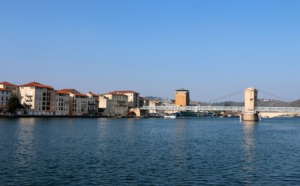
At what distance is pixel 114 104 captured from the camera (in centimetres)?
16375

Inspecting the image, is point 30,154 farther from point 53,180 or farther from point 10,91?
point 10,91

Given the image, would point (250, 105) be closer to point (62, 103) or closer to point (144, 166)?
point (62, 103)

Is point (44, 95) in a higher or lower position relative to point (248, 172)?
higher

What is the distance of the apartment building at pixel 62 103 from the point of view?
438 feet

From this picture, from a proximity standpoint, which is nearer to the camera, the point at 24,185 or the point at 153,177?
the point at 24,185

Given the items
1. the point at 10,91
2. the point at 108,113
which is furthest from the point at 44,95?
the point at 108,113

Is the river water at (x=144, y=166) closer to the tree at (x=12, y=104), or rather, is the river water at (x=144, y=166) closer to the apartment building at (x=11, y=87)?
the tree at (x=12, y=104)

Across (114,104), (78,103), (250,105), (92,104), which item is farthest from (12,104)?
(250,105)

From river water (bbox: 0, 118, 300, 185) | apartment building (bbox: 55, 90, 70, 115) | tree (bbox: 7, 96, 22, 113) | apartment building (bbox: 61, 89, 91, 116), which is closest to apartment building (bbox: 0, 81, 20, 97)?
tree (bbox: 7, 96, 22, 113)

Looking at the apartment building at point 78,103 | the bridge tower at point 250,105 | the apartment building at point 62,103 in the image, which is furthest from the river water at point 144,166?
the apartment building at point 78,103

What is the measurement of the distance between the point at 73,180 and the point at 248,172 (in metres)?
9.98

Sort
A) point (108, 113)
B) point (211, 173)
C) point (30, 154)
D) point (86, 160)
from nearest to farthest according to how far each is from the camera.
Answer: point (211, 173)
point (86, 160)
point (30, 154)
point (108, 113)

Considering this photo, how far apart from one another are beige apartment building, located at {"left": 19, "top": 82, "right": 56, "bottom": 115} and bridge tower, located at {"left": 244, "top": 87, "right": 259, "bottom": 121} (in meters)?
62.4

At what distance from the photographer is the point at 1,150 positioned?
3056cm
